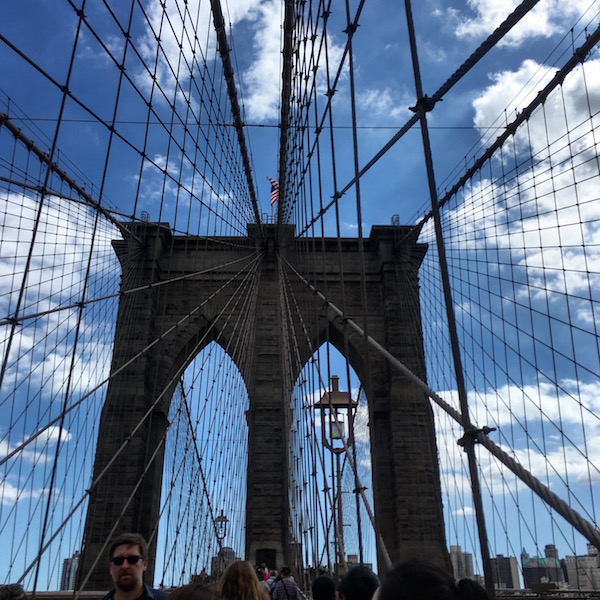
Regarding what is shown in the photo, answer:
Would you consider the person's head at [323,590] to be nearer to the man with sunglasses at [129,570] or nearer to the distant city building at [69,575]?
the man with sunglasses at [129,570]

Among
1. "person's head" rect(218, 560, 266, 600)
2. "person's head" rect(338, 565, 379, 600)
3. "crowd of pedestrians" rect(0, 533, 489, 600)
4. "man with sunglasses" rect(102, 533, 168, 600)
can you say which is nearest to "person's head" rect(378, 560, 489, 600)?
"crowd of pedestrians" rect(0, 533, 489, 600)

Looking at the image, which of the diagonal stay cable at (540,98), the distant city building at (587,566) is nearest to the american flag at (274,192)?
the diagonal stay cable at (540,98)

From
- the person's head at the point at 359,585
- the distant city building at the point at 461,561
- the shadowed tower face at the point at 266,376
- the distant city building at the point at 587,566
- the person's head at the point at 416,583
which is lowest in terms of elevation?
the person's head at the point at 416,583

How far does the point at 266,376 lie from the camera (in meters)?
14.4

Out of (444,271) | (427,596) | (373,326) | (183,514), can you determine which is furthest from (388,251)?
(427,596)

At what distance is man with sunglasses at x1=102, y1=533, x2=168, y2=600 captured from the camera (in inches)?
69.6

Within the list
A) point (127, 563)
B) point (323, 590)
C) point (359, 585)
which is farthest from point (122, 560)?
point (323, 590)

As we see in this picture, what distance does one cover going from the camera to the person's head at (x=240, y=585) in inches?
64.9

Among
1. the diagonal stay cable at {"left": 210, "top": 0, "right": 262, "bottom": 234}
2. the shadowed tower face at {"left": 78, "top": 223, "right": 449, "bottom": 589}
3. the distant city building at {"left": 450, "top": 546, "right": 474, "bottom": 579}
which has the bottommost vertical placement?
the distant city building at {"left": 450, "top": 546, "right": 474, "bottom": 579}

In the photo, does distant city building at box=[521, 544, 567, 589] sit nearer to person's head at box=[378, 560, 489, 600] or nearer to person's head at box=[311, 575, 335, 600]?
person's head at box=[311, 575, 335, 600]

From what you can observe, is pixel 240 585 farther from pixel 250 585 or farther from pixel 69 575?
pixel 69 575

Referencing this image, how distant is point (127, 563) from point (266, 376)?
41.6 ft

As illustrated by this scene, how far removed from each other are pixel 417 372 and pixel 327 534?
29.6 ft

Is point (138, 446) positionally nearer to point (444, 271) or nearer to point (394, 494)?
point (394, 494)
